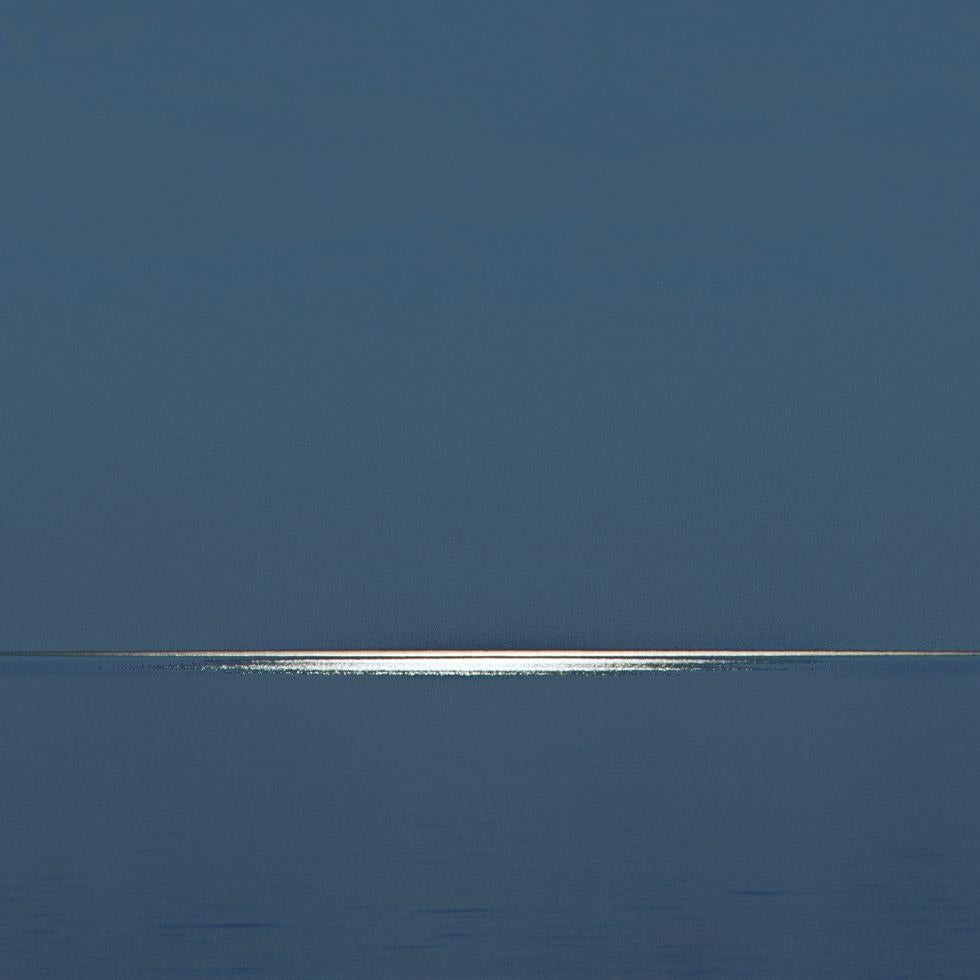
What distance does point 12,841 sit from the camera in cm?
5278

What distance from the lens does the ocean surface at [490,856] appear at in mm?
36625

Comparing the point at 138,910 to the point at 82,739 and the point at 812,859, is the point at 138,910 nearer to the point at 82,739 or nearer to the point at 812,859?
the point at 812,859

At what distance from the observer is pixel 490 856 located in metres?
49.2

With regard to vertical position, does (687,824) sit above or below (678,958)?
above

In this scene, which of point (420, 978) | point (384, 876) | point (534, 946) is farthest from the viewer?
point (384, 876)

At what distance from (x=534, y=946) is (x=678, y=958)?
2691mm

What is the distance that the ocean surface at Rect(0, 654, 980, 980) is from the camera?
36625 millimetres

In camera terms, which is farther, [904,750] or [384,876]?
[904,750]

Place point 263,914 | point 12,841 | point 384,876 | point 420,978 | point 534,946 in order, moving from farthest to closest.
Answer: point 12,841 → point 384,876 → point 263,914 → point 534,946 → point 420,978

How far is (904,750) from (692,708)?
50868mm

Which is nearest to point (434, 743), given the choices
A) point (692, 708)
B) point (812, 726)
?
point (812, 726)

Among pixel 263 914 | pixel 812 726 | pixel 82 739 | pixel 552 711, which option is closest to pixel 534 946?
pixel 263 914

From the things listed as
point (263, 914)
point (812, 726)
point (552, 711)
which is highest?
point (552, 711)

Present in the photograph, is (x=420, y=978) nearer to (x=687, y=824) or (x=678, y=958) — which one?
(x=678, y=958)
